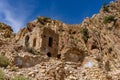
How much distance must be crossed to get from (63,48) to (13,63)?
27.2m

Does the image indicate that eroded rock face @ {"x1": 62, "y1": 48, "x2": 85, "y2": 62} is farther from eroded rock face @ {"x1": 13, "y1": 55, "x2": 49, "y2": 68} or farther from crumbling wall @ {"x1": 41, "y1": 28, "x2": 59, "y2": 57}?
eroded rock face @ {"x1": 13, "y1": 55, "x2": 49, "y2": 68}

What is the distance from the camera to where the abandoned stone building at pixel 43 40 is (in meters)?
39.2

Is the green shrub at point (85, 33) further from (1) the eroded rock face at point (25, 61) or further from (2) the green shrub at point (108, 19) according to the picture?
(1) the eroded rock face at point (25, 61)

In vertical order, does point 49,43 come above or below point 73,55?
above

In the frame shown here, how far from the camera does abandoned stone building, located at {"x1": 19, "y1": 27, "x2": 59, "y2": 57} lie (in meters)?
39.2

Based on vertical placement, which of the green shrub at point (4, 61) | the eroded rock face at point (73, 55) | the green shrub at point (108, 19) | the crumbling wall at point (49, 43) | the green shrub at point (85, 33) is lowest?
the green shrub at point (4, 61)

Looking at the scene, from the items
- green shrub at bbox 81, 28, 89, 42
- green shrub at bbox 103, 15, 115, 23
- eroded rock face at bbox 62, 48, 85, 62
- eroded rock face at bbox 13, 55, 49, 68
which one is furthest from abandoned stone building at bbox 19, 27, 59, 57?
eroded rock face at bbox 13, 55, 49, 68

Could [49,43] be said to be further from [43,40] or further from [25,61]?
[25,61]

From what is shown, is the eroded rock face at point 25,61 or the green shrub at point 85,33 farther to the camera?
the green shrub at point 85,33

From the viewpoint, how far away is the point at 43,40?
39.7 metres

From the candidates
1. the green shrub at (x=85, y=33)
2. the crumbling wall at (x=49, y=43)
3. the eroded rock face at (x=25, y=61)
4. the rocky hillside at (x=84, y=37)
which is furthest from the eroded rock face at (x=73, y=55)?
the eroded rock face at (x=25, y=61)

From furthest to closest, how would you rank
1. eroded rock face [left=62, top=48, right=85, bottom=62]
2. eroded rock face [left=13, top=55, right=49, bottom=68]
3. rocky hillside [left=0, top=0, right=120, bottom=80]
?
A: eroded rock face [left=62, top=48, right=85, bottom=62]
rocky hillside [left=0, top=0, right=120, bottom=80]
eroded rock face [left=13, top=55, right=49, bottom=68]

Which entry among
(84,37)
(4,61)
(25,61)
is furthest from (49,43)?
(4,61)

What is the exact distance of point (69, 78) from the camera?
42.4 ft
